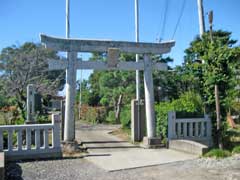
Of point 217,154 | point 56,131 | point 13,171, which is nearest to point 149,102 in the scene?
point 217,154

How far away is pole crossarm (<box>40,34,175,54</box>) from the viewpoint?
9883mm

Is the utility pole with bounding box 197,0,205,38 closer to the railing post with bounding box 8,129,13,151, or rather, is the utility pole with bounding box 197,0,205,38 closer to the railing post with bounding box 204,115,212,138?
the railing post with bounding box 204,115,212,138

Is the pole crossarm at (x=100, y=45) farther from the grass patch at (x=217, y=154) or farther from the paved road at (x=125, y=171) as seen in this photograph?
the grass patch at (x=217, y=154)

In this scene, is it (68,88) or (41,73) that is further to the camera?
(41,73)

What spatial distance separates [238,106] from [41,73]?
14326 millimetres

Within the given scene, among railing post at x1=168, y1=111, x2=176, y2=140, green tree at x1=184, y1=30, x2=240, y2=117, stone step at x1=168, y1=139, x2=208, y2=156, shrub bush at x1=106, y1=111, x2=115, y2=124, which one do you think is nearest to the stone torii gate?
railing post at x1=168, y1=111, x2=176, y2=140

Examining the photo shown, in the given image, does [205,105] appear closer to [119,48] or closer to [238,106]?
[119,48]

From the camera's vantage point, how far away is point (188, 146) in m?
9.58

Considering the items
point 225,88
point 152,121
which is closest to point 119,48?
point 152,121

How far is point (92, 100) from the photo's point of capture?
37.2 metres

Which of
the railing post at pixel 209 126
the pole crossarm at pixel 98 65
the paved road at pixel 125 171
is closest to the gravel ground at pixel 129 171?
the paved road at pixel 125 171

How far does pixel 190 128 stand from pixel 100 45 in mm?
4212

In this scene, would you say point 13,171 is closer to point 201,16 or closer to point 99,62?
point 99,62

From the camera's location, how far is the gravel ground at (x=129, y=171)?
22.0 feet
